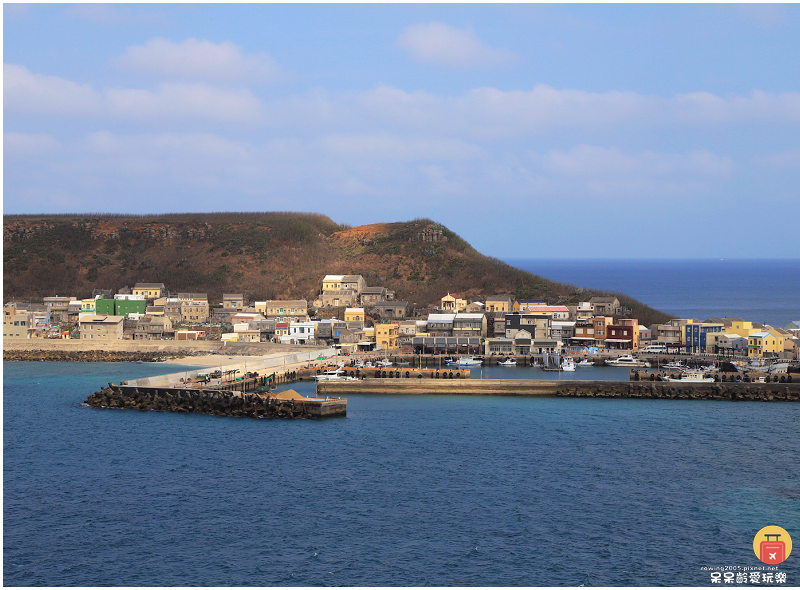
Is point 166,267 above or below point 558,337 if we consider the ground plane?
above

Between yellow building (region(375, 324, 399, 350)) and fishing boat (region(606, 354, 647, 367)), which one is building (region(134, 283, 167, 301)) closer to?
yellow building (region(375, 324, 399, 350))

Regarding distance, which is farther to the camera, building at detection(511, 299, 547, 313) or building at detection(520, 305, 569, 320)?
building at detection(511, 299, 547, 313)

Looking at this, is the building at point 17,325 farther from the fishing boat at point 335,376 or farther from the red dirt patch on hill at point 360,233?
the red dirt patch on hill at point 360,233

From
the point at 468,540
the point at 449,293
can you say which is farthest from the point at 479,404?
the point at 449,293

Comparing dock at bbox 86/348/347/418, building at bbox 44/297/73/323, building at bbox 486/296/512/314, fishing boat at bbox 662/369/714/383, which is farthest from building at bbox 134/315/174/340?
fishing boat at bbox 662/369/714/383

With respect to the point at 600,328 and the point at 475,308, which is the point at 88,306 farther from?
the point at 600,328

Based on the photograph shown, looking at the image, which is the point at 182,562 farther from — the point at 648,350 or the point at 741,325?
the point at 741,325
